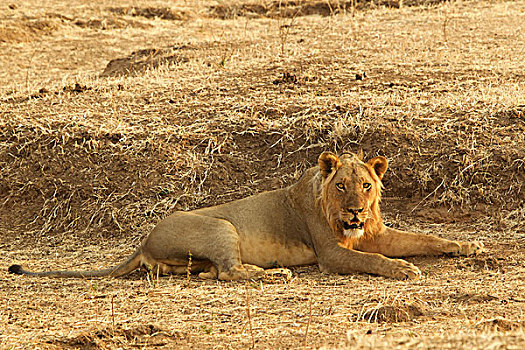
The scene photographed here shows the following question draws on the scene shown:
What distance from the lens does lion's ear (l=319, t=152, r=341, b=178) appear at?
20.3 ft

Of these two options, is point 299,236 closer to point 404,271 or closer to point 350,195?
point 350,195

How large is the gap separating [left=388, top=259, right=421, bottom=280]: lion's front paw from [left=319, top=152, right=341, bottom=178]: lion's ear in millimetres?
942

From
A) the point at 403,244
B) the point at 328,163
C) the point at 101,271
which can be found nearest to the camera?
the point at 328,163

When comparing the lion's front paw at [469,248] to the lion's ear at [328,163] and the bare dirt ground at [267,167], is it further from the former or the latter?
the lion's ear at [328,163]

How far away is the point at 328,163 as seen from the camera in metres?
6.25

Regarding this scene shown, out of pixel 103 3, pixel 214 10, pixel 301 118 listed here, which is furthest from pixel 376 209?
pixel 103 3

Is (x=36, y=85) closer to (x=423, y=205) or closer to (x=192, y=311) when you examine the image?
(x=423, y=205)

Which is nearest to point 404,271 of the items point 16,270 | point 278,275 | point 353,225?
point 353,225

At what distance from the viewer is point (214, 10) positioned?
19578 millimetres

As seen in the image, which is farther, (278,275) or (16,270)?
(16,270)

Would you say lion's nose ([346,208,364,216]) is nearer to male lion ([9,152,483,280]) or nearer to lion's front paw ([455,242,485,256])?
male lion ([9,152,483,280])

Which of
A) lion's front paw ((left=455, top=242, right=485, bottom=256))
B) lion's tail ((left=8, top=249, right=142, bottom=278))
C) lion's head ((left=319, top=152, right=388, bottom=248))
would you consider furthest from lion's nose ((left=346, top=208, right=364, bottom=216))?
lion's tail ((left=8, top=249, right=142, bottom=278))

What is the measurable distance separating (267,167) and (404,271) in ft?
9.38

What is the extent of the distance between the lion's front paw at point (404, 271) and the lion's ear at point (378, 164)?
0.83 meters
